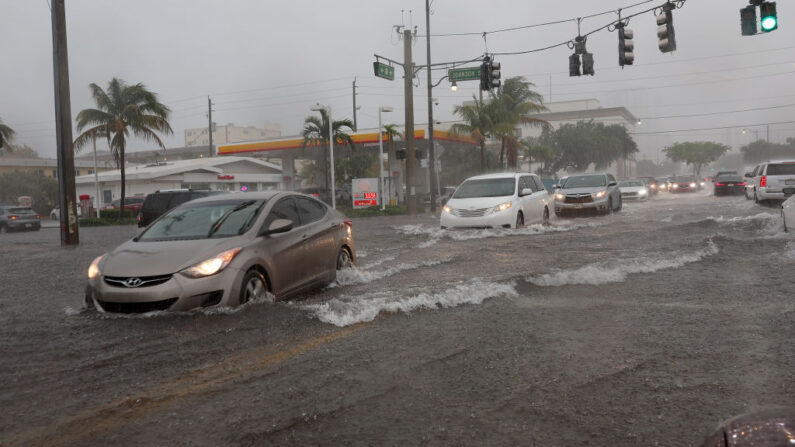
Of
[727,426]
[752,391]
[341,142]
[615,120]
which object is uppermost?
[615,120]

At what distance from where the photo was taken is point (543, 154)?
62.3 meters

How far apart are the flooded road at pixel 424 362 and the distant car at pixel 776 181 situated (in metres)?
15.8

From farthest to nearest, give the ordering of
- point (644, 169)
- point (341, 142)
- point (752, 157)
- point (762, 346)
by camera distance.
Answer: point (644, 169) → point (752, 157) → point (341, 142) → point (762, 346)

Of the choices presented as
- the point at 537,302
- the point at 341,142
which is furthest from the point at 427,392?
the point at 341,142

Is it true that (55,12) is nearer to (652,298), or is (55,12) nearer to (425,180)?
(652,298)

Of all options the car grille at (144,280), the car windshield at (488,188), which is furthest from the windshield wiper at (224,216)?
the car windshield at (488,188)

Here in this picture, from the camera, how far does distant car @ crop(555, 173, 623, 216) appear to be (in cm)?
2186

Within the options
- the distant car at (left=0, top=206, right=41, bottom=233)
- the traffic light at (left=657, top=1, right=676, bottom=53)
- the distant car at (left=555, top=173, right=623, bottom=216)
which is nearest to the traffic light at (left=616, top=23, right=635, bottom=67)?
the traffic light at (left=657, top=1, right=676, bottom=53)

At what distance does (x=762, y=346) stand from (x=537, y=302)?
93.9 inches

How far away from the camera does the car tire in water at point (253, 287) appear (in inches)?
250

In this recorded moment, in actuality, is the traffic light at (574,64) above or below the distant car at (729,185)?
above

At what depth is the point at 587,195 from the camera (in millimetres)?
21875

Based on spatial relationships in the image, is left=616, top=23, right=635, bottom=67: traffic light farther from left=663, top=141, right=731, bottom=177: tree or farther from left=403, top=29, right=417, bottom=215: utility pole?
left=663, top=141, right=731, bottom=177: tree

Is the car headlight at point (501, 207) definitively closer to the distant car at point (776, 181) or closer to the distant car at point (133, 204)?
the distant car at point (776, 181)
